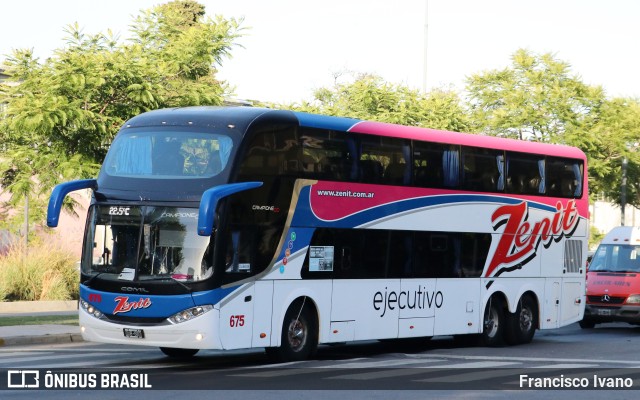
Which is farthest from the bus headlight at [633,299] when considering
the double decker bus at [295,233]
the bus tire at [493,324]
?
the bus tire at [493,324]

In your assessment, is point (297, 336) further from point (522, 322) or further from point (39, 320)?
point (39, 320)

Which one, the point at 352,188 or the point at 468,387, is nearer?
the point at 468,387

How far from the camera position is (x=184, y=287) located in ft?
55.5

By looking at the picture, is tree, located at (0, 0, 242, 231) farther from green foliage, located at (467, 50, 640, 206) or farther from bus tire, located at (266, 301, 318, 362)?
green foliage, located at (467, 50, 640, 206)

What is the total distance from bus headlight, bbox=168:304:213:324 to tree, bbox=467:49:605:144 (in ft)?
94.5

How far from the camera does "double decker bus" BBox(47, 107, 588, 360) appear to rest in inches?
673

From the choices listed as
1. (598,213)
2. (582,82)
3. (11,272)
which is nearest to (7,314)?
(11,272)

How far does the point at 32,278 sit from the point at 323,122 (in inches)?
560

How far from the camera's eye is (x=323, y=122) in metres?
19.5

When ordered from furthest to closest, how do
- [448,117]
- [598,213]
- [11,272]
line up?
[598,213] → [448,117] → [11,272]

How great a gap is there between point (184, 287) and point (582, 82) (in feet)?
104

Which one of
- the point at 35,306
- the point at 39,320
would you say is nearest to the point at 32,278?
the point at 35,306

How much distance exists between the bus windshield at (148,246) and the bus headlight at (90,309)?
474 millimetres

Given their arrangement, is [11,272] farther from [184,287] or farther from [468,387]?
[468,387]
